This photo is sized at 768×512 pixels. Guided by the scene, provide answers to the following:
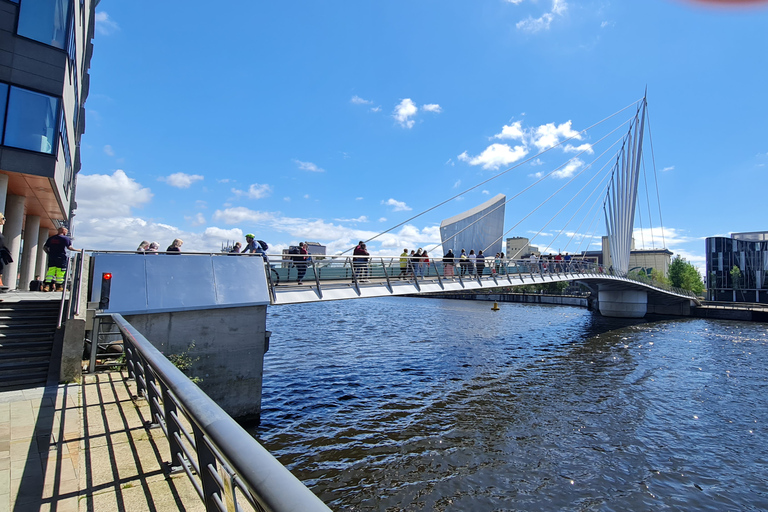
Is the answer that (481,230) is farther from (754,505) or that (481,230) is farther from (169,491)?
(169,491)

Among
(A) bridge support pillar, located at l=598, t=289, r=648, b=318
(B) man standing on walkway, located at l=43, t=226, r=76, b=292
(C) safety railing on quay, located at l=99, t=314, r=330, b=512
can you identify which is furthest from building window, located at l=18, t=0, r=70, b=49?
(A) bridge support pillar, located at l=598, t=289, r=648, b=318

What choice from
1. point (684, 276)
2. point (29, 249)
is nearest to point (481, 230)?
point (684, 276)

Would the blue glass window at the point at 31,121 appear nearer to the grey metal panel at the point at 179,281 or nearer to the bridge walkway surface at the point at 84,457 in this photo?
the grey metal panel at the point at 179,281

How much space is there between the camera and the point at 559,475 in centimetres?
813

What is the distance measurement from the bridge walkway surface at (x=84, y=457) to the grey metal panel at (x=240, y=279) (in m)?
4.61

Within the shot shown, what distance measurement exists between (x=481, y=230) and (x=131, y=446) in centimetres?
8821

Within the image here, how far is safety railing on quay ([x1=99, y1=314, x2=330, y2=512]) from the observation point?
3.81 feet

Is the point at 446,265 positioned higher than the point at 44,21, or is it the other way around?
the point at 44,21

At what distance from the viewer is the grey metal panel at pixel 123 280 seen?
8227mm

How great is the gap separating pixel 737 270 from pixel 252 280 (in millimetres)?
71234

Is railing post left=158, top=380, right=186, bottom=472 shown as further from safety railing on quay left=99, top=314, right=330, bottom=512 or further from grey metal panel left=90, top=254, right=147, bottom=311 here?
grey metal panel left=90, top=254, right=147, bottom=311

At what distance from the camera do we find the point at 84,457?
3455 mm

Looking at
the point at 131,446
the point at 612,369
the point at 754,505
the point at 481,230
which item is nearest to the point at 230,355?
the point at 131,446

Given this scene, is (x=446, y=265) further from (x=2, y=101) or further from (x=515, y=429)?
(x=2, y=101)
